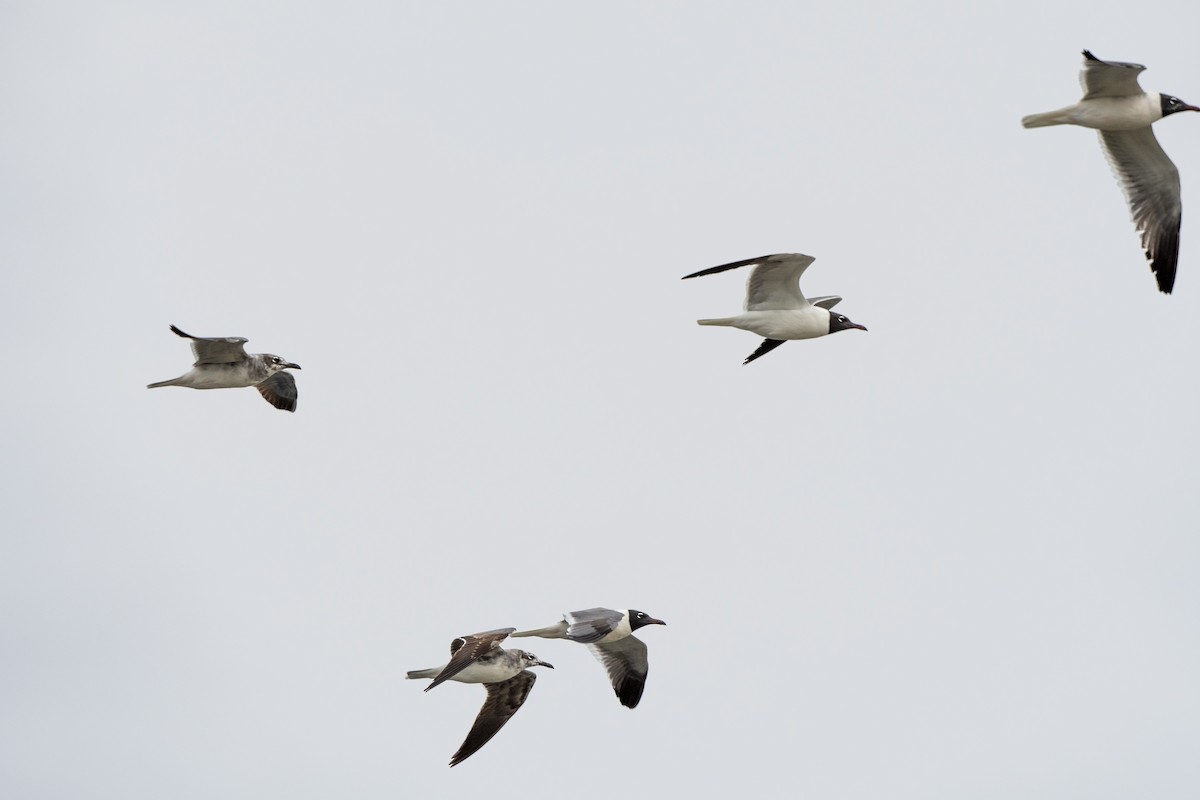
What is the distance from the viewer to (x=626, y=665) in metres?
27.8

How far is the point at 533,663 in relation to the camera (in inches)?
1046

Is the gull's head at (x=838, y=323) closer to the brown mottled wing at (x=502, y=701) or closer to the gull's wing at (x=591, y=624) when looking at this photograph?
the gull's wing at (x=591, y=624)

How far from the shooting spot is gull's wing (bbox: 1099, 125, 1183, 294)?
2461cm

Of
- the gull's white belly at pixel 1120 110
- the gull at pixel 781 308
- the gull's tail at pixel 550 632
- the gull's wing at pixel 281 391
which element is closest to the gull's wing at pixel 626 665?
the gull's tail at pixel 550 632

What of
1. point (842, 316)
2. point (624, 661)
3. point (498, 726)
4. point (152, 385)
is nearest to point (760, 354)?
point (842, 316)

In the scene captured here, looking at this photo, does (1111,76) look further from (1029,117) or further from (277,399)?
(277,399)

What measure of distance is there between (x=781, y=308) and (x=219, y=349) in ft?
28.7

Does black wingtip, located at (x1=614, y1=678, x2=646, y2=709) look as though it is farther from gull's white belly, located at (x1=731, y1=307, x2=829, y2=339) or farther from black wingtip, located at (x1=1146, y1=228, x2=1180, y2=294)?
black wingtip, located at (x1=1146, y1=228, x2=1180, y2=294)

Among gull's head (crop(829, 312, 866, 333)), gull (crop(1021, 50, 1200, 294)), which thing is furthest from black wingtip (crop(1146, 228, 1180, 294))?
gull's head (crop(829, 312, 866, 333))

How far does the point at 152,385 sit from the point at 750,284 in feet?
30.3

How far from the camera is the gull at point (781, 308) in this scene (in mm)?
24875

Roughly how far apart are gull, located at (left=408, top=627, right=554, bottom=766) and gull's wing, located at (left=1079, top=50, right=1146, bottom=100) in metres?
11.8

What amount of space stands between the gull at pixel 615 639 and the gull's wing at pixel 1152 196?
31.6 ft

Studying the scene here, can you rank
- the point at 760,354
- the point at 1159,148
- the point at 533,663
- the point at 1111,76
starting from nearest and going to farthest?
the point at 1111,76 < the point at 1159,148 < the point at 533,663 < the point at 760,354
